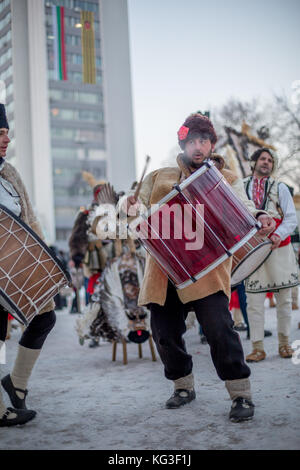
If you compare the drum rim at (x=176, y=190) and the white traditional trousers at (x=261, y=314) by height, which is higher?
the drum rim at (x=176, y=190)

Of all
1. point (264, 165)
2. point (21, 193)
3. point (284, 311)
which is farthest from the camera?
point (264, 165)

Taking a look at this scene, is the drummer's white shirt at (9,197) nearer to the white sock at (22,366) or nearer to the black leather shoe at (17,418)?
the white sock at (22,366)

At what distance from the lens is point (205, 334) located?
281 cm

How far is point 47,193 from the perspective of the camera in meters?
40.4

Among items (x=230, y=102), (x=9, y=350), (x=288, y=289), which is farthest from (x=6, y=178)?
(x=230, y=102)

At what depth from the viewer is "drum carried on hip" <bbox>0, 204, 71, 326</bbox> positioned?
264cm

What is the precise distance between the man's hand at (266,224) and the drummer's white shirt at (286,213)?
1.29 metres

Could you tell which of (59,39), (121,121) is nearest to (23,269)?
(59,39)

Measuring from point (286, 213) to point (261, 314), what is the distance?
93 cm

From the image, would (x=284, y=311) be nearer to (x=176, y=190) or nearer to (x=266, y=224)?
(x=266, y=224)

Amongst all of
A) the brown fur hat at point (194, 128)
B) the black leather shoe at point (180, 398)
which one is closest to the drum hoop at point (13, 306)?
the black leather shoe at point (180, 398)

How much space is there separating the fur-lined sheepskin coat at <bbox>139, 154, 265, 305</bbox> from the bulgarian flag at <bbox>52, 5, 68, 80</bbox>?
13.3 ft

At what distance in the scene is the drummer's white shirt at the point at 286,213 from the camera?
13.5 feet

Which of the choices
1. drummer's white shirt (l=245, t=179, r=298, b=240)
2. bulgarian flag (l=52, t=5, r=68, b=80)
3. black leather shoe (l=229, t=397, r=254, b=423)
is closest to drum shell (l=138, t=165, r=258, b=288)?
black leather shoe (l=229, t=397, r=254, b=423)
